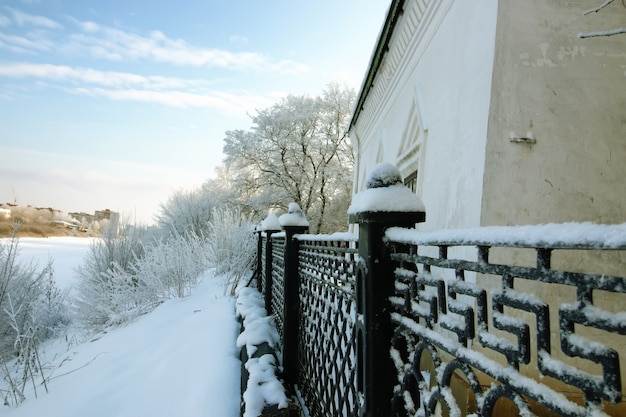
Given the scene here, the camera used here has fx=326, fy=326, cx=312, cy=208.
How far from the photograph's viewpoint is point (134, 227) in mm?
11367

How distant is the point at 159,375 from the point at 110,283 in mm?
6227

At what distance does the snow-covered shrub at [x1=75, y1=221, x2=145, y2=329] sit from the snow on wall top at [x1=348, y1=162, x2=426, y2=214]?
793cm

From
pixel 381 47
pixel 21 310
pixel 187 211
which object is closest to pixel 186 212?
pixel 187 211

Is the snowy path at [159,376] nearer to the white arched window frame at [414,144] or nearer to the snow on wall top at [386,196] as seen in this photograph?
the snow on wall top at [386,196]

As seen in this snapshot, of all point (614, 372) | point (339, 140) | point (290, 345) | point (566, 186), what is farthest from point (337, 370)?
point (339, 140)

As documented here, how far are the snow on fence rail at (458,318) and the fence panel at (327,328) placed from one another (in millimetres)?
11

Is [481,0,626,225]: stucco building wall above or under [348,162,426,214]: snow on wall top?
above

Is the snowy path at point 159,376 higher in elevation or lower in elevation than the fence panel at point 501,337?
lower

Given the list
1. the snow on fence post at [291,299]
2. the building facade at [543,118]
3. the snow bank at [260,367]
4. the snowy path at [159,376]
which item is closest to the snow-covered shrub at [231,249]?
the snowy path at [159,376]

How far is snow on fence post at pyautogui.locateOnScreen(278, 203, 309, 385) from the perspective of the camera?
2.87 metres

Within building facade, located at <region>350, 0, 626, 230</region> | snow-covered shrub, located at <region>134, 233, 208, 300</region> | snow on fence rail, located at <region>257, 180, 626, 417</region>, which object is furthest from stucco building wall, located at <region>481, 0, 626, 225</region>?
snow-covered shrub, located at <region>134, 233, 208, 300</region>

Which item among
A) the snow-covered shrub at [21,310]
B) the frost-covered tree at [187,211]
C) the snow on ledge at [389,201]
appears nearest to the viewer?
the snow on ledge at [389,201]

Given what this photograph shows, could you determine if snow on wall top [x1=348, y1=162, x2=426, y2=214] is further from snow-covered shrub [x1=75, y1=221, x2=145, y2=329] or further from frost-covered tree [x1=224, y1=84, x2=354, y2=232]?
frost-covered tree [x1=224, y1=84, x2=354, y2=232]

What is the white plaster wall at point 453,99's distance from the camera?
108 inches
